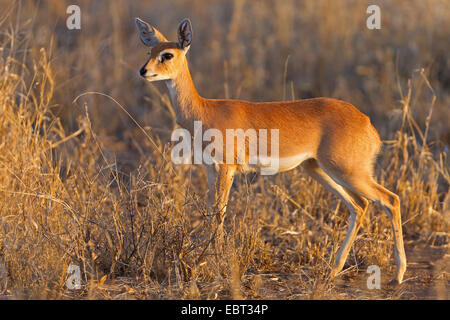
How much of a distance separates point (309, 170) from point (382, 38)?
618 cm

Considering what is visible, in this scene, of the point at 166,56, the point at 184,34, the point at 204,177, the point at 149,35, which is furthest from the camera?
the point at 204,177

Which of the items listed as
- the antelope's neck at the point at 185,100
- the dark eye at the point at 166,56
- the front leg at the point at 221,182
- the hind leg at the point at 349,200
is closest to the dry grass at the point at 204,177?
the front leg at the point at 221,182

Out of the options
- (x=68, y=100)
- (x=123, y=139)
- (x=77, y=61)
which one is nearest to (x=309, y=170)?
(x=123, y=139)

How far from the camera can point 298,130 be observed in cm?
523

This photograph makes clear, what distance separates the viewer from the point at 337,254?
17.5ft

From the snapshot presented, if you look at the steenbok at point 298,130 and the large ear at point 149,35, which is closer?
the steenbok at point 298,130

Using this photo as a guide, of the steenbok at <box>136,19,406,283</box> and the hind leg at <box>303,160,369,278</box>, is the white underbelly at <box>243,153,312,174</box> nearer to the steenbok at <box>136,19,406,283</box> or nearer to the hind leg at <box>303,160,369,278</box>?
the steenbok at <box>136,19,406,283</box>

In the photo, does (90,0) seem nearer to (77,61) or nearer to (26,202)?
(77,61)

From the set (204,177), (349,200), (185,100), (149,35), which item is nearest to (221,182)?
(185,100)

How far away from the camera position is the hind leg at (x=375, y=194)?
5137mm

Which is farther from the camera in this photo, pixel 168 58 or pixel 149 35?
pixel 149 35

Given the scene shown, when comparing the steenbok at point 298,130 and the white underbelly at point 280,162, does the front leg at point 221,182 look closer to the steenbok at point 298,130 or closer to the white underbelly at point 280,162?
the steenbok at point 298,130

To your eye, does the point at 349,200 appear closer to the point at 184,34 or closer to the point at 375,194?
the point at 375,194

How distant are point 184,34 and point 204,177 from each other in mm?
2364
